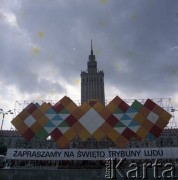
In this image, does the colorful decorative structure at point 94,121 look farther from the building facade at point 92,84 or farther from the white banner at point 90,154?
the building facade at point 92,84

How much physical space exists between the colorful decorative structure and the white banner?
2632 mm

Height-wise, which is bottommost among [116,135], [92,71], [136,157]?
[136,157]

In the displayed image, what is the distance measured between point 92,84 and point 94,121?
99244 mm

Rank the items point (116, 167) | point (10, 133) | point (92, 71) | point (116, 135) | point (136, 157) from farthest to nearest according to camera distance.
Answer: point (92, 71) < point (10, 133) < point (116, 135) < point (136, 157) < point (116, 167)

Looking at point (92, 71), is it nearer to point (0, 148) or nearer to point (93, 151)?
point (0, 148)

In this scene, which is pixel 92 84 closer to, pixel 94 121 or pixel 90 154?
pixel 94 121

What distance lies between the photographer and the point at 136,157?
88.8ft

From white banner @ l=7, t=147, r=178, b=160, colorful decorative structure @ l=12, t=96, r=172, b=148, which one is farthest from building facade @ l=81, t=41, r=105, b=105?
white banner @ l=7, t=147, r=178, b=160

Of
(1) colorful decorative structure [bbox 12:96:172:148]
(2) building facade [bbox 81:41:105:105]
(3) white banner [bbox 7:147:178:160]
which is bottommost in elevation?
(3) white banner [bbox 7:147:178:160]

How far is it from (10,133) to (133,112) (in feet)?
260

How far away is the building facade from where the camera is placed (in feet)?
414

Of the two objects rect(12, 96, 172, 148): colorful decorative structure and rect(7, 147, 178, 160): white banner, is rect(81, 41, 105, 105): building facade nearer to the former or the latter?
rect(12, 96, 172, 148): colorful decorative structure

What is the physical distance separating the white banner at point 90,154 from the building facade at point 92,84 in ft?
314

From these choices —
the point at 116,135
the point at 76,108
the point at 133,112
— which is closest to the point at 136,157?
the point at 116,135
